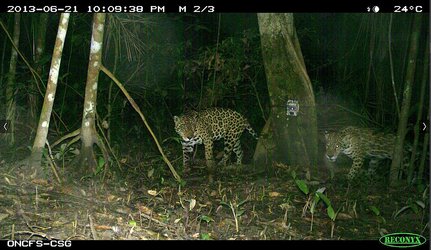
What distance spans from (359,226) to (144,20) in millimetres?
4313

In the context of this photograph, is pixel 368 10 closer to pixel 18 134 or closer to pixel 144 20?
pixel 144 20

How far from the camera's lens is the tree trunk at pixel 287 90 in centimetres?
814

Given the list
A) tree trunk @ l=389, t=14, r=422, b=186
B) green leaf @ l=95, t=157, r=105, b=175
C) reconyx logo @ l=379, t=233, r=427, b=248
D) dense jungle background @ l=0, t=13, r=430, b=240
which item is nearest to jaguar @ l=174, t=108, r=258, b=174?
dense jungle background @ l=0, t=13, r=430, b=240

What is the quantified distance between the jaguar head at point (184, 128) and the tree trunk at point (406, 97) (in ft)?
12.8

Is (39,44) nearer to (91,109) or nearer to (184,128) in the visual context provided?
(91,109)

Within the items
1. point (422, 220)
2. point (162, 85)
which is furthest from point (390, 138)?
point (162, 85)

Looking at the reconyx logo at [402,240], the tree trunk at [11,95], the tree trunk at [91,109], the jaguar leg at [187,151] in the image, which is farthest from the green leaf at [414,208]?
the tree trunk at [11,95]

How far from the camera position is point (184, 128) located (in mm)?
10234

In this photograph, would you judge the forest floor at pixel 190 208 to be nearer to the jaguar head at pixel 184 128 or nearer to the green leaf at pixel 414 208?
the green leaf at pixel 414 208

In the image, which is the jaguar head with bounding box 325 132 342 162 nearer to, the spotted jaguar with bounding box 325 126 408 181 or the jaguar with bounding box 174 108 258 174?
the spotted jaguar with bounding box 325 126 408 181

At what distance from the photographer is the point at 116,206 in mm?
6488

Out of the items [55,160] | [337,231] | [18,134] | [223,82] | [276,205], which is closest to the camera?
[337,231]

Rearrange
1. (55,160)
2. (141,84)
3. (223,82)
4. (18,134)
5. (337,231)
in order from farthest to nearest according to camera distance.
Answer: (141,84) < (223,82) < (18,134) < (55,160) < (337,231)

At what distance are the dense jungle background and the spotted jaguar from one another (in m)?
0.22
